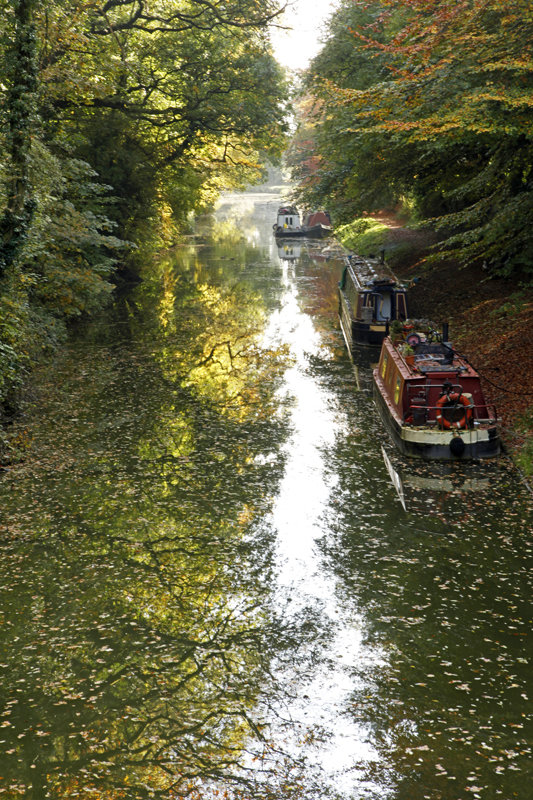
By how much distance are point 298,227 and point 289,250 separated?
7.30 m

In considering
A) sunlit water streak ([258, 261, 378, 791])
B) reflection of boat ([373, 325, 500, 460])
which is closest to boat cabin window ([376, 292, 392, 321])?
sunlit water streak ([258, 261, 378, 791])

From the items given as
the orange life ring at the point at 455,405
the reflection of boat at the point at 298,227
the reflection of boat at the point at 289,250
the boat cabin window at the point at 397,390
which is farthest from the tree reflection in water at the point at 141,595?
the reflection of boat at the point at 298,227

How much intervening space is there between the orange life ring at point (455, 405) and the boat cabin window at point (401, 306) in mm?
8770

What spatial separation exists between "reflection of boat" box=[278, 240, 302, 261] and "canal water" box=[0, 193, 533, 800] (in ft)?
101

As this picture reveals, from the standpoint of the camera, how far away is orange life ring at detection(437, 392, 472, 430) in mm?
13320

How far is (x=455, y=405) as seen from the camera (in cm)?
1330

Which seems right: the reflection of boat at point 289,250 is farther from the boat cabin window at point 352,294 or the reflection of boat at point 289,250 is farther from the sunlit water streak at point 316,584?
the sunlit water streak at point 316,584

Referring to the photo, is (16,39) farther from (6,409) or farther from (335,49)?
(335,49)

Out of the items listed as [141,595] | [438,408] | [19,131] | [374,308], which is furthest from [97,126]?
[141,595]

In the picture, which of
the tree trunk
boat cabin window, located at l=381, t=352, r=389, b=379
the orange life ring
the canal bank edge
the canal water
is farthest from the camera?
boat cabin window, located at l=381, t=352, r=389, b=379

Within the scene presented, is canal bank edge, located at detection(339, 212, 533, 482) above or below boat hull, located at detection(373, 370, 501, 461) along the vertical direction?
above

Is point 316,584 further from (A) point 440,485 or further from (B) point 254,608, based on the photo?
(A) point 440,485

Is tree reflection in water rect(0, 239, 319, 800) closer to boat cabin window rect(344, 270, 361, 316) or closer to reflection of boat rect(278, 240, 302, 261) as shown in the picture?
boat cabin window rect(344, 270, 361, 316)

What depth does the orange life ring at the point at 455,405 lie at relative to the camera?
43.7 feet
